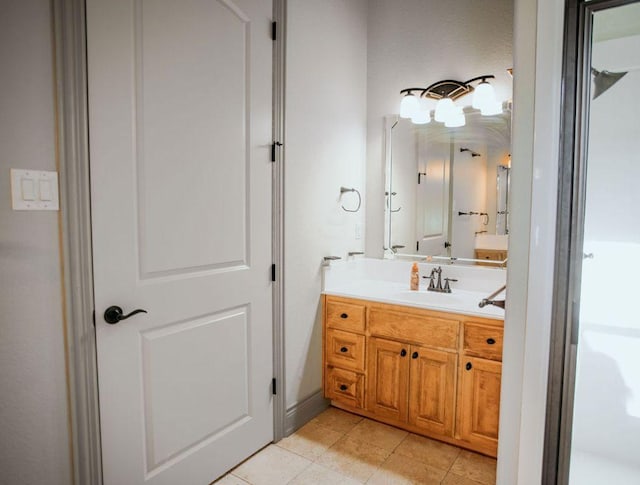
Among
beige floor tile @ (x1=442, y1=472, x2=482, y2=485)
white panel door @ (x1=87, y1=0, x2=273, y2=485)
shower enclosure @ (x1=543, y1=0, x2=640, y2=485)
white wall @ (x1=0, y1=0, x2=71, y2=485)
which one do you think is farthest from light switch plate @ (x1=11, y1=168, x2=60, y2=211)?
beige floor tile @ (x1=442, y1=472, x2=482, y2=485)

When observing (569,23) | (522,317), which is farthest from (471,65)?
(522,317)

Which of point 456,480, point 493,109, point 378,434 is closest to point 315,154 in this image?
point 493,109

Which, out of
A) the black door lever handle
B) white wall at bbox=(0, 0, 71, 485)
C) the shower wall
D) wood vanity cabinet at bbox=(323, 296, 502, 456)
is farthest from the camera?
wood vanity cabinet at bbox=(323, 296, 502, 456)

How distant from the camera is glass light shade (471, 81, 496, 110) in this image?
233 centimetres

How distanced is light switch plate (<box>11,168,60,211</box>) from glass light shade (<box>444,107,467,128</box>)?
7.43 feet

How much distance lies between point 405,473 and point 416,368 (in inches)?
20.8

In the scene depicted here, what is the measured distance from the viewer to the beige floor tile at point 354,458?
189 centimetres

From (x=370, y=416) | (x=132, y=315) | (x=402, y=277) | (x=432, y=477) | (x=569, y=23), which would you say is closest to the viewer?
(x=569, y=23)

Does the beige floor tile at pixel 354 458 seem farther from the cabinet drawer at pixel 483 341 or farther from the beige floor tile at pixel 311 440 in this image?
the cabinet drawer at pixel 483 341

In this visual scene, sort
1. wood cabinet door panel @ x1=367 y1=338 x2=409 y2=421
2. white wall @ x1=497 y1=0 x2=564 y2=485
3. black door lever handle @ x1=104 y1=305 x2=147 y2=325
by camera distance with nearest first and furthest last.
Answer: white wall @ x1=497 y1=0 x2=564 y2=485 → black door lever handle @ x1=104 y1=305 x2=147 y2=325 → wood cabinet door panel @ x1=367 y1=338 x2=409 y2=421

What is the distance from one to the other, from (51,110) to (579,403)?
258cm

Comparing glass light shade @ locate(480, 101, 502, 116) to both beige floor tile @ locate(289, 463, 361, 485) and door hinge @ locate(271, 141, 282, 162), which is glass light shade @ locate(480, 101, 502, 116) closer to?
door hinge @ locate(271, 141, 282, 162)

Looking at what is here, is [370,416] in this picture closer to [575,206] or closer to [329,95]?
[575,206]

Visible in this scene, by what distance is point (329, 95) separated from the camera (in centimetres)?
243
